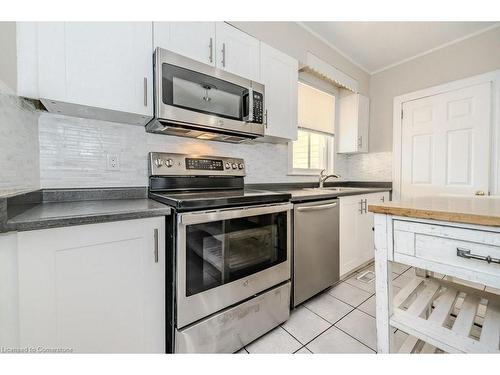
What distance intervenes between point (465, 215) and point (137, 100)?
1.63m

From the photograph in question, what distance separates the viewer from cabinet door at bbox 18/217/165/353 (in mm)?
807

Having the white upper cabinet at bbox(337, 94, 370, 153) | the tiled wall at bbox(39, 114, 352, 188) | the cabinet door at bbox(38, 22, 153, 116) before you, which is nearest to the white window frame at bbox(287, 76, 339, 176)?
the white upper cabinet at bbox(337, 94, 370, 153)

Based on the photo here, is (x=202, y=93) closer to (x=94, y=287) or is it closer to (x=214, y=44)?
(x=214, y=44)

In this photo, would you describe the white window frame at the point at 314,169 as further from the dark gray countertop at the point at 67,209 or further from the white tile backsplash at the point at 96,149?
the dark gray countertop at the point at 67,209

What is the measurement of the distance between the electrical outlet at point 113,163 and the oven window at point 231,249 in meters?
0.76

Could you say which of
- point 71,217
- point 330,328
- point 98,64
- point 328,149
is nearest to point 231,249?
point 71,217

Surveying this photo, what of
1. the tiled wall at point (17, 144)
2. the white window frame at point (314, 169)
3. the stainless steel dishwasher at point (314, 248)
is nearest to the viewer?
the tiled wall at point (17, 144)

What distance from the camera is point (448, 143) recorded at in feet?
8.27

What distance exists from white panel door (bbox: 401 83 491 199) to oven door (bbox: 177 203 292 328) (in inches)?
89.7

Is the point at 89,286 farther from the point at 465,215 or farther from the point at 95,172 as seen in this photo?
the point at 465,215

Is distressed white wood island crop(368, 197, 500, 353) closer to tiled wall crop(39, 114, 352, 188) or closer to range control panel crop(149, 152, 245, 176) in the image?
range control panel crop(149, 152, 245, 176)

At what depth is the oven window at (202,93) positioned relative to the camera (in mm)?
1288

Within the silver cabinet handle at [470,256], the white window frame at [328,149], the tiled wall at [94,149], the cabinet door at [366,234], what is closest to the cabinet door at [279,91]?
the white window frame at [328,149]

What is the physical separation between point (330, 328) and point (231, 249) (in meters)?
0.93
